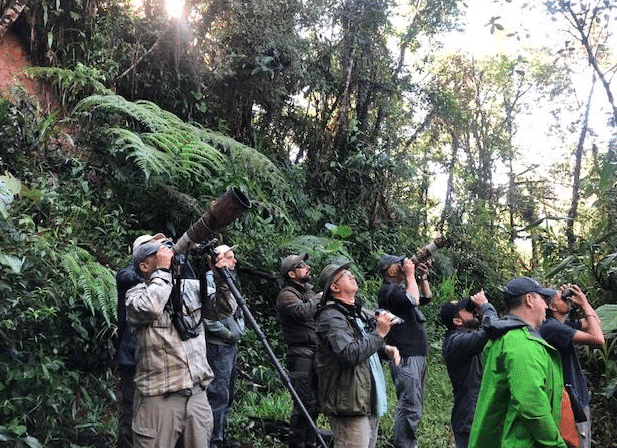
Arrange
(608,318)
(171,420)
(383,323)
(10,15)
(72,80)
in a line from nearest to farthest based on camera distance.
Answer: (171,420) < (383,323) < (608,318) < (10,15) < (72,80)

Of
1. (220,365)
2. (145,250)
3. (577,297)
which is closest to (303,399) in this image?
(220,365)

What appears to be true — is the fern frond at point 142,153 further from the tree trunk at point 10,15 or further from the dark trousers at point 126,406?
the dark trousers at point 126,406

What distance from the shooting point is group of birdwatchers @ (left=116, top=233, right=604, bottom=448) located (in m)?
3.21

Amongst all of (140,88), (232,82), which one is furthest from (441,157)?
(140,88)

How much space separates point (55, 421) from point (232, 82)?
21.3ft

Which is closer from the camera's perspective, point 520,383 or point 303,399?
point 520,383

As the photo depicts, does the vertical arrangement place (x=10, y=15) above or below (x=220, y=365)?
above

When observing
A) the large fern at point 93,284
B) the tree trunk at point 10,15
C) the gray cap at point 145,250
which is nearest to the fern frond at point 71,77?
the tree trunk at point 10,15

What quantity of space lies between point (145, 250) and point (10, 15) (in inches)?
193

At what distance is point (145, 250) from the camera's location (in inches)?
160

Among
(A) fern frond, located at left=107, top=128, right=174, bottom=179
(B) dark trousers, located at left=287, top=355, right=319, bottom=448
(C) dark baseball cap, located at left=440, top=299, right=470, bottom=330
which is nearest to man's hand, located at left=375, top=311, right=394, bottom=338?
(C) dark baseball cap, located at left=440, top=299, right=470, bottom=330

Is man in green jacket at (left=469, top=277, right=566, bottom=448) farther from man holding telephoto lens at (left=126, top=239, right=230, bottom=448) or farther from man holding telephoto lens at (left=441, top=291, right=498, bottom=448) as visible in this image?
man holding telephoto lens at (left=126, top=239, right=230, bottom=448)

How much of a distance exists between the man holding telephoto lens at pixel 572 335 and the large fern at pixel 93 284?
351 centimetres

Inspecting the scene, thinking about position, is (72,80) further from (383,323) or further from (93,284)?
(383,323)
